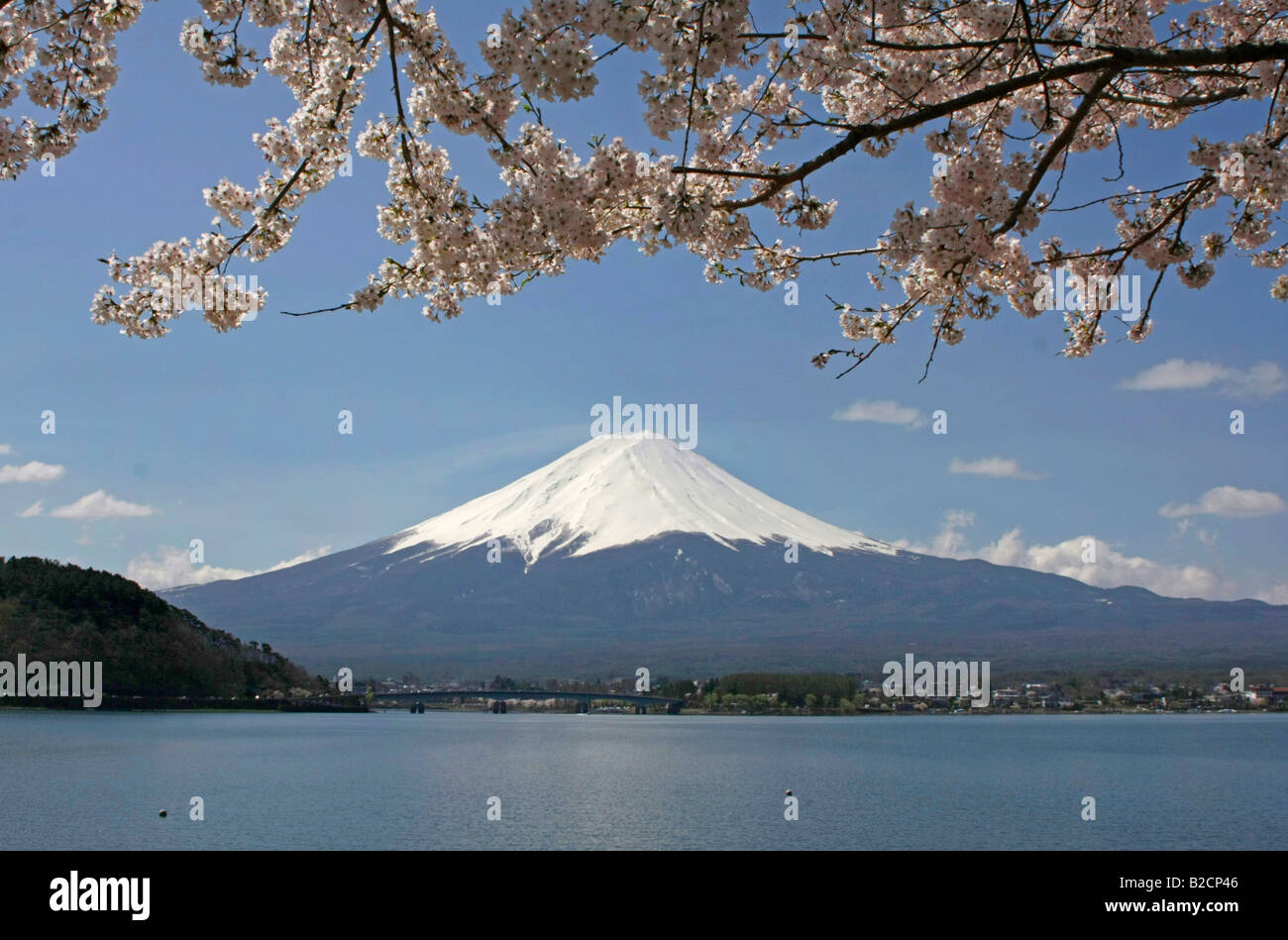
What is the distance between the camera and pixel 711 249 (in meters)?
4.78

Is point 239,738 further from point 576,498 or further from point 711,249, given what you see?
point 576,498

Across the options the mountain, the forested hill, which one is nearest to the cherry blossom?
the forested hill

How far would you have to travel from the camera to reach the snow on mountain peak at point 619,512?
176m

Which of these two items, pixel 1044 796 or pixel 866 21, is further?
pixel 1044 796

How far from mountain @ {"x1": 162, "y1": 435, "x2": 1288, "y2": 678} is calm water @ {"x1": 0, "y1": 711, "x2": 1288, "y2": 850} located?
51.7 m

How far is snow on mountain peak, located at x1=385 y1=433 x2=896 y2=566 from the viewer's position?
176 m

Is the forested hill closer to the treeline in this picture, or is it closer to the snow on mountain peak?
the treeline

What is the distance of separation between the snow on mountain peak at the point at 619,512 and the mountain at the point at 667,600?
380 mm

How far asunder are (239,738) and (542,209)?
6223 centimetres

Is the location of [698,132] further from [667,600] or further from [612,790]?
[667,600]

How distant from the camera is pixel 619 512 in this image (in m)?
184

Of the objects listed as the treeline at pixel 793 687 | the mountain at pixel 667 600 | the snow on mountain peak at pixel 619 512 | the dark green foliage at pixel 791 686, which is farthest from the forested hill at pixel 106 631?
the snow on mountain peak at pixel 619 512

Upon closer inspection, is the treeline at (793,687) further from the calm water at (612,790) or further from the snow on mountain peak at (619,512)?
the snow on mountain peak at (619,512)
